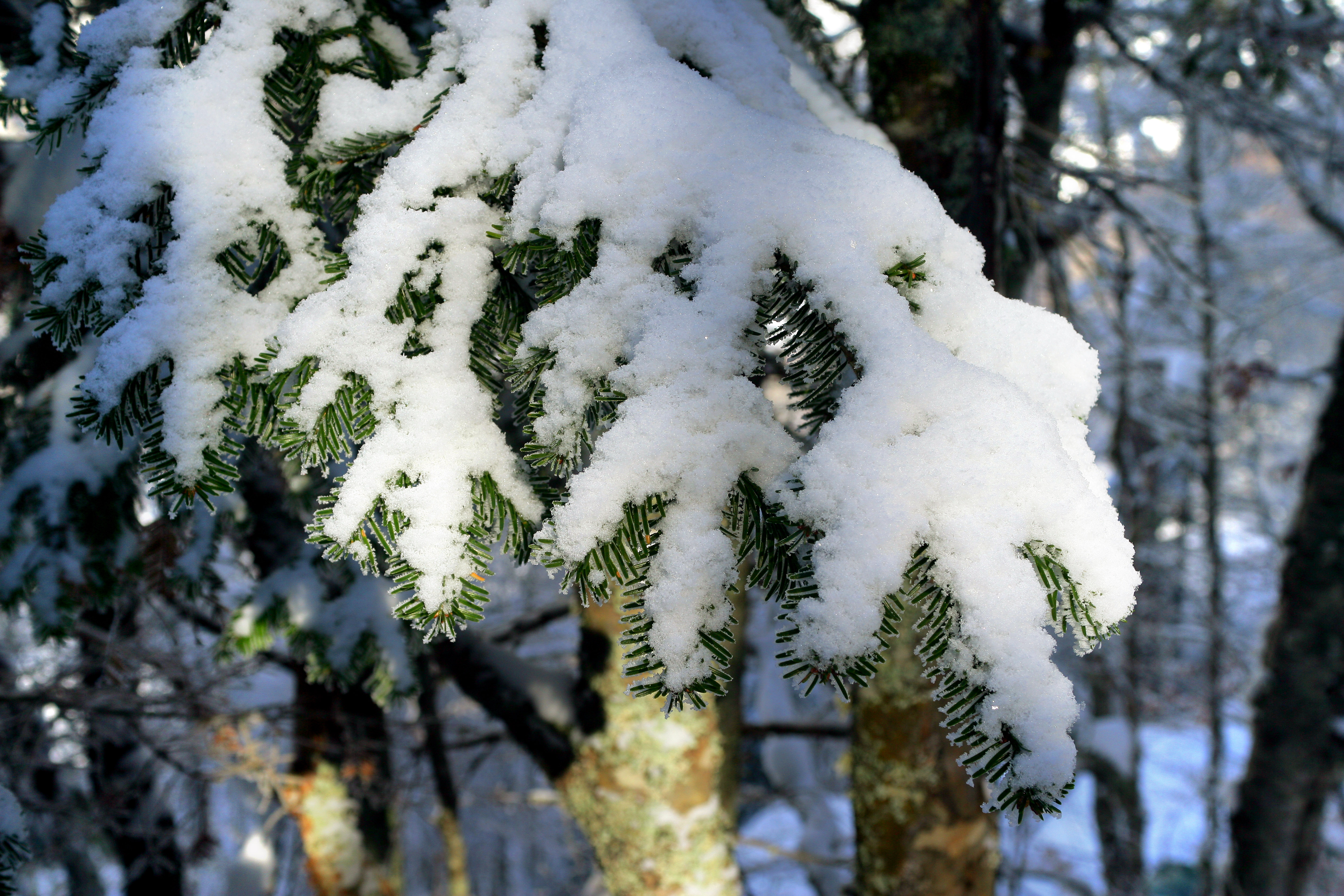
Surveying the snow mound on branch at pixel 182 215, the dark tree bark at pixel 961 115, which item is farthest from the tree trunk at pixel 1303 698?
the snow mound on branch at pixel 182 215

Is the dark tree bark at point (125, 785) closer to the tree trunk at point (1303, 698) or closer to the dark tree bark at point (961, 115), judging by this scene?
the dark tree bark at point (961, 115)

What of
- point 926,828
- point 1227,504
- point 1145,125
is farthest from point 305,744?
point 1227,504

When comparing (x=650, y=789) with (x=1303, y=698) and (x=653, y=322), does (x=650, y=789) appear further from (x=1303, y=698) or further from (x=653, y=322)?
(x=1303, y=698)

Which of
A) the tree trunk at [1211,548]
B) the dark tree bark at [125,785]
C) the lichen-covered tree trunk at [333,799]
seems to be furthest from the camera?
the tree trunk at [1211,548]

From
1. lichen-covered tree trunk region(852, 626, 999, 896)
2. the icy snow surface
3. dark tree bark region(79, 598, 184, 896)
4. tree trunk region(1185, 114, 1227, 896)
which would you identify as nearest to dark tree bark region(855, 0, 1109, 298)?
the icy snow surface

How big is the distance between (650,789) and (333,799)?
1.68 m

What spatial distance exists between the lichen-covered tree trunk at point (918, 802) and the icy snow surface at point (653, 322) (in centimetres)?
140

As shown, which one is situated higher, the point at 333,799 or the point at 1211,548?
the point at 333,799

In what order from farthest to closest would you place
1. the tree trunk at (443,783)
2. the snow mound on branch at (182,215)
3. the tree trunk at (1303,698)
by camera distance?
the tree trunk at (1303,698)
the tree trunk at (443,783)
the snow mound on branch at (182,215)

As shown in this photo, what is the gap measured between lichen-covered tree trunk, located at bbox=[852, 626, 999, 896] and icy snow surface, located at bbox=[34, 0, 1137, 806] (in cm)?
140

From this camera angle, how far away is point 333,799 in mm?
3018

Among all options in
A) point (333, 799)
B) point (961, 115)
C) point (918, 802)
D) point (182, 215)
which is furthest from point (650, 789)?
point (961, 115)

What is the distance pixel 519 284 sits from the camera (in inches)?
45.8

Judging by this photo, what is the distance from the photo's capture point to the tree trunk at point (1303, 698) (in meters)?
3.61
